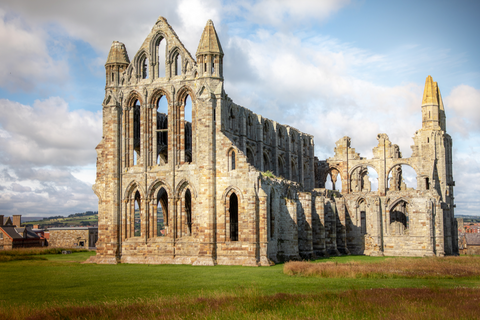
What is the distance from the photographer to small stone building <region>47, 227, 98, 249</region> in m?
65.5

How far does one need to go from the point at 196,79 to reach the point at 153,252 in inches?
491

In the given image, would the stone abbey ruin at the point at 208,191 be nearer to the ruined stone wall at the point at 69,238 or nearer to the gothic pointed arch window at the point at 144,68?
the gothic pointed arch window at the point at 144,68

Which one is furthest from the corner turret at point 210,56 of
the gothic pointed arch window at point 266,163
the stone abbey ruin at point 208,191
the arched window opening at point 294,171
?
the arched window opening at point 294,171

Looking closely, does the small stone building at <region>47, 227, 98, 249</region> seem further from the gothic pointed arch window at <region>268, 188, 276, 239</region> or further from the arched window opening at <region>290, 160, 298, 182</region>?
the gothic pointed arch window at <region>268, 188, 276, 239</region>

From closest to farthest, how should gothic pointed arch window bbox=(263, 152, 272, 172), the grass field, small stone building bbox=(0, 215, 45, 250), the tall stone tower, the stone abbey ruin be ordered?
the grass field < the stone abbey ruin < gothic pointed arch window bbox=(263, 152, 272, 172) < the tall stone tower < small stone building bbox=(0, 215, 45, 250)

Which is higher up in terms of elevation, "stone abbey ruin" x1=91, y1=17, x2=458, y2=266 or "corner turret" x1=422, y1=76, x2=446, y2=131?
"corner turret" x1=422, y1=76, x2=446, y2=131

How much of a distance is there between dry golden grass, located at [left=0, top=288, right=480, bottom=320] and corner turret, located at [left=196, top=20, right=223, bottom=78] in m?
21.3

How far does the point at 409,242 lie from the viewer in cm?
4556

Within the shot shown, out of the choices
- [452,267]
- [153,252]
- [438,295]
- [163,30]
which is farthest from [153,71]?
[438,295]

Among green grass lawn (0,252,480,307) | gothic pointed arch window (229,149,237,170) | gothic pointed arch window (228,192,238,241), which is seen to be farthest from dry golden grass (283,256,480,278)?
gothic pointed arch window (228,192,238,241)

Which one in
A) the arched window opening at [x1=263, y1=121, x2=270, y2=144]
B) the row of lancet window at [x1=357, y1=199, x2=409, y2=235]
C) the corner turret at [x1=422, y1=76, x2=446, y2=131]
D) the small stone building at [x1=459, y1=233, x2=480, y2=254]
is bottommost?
the small stone building at [x1=459, y1=233, x2=480, y2=254]

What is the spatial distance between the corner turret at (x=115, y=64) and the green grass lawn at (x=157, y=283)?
1531 centimetres

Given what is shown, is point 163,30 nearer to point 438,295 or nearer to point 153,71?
point 153,71

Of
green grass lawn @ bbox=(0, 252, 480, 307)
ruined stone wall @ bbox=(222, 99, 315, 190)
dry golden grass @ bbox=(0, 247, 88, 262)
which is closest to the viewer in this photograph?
green grass lawn @ bbox=(0, 252, 480, 307)
